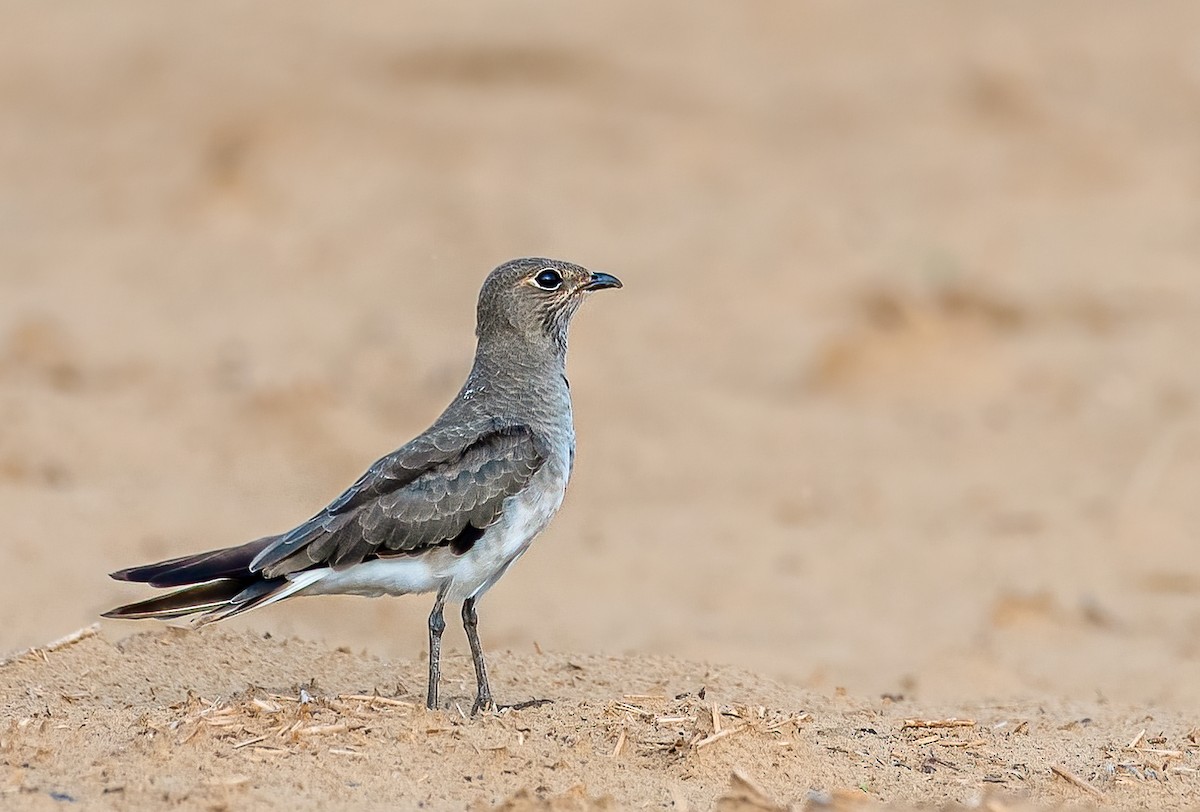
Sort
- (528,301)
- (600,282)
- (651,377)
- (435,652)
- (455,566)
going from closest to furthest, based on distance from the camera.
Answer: (435,652)
(455,566)
(528,301)
(600,282)
(651,377)

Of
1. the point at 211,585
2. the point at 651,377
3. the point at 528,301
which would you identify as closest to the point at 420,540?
the point at 211,585

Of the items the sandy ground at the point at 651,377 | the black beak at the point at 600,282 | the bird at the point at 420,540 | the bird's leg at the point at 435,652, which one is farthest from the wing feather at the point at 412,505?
the black beak at the point at 600,282

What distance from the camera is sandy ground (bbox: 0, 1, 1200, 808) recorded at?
265 inches

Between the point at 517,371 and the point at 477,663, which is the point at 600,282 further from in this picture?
the point at 477,663

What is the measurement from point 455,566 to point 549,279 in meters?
1.62

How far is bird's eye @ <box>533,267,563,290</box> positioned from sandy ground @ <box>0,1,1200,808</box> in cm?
179

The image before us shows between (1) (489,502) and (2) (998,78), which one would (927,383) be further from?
(1) (489,502)

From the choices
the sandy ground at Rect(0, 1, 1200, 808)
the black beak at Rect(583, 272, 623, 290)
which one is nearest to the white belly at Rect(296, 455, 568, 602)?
the sandy ground at Rect(0, 1, 1200, 808)

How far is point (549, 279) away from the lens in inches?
317

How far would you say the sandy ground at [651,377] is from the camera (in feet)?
22.1

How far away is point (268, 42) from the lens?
68.0 ft

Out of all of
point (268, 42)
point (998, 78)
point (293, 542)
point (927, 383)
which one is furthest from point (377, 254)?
point (293, 542)

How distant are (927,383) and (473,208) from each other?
546 centimetres

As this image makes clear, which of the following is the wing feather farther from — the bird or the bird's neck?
the bird's neck
